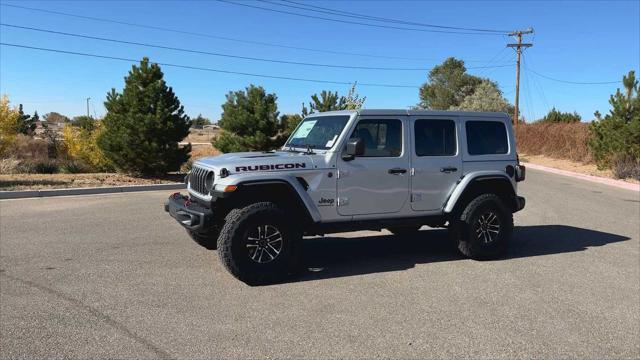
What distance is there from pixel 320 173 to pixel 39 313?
303cm

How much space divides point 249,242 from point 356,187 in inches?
55.2

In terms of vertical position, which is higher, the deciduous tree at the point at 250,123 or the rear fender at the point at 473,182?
the deciduous tree at the point at 250,123

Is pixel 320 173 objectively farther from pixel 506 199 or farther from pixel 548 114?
pixel 548 114

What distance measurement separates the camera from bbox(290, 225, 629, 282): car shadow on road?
6.17 m

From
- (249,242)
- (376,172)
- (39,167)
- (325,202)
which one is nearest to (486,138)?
(376,172)

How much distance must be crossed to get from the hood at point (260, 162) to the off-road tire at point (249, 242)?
0.40 m

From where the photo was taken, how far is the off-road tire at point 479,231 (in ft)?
21.3

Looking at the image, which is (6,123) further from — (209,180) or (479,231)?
(479,231)

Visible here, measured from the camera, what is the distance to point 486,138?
686 cm

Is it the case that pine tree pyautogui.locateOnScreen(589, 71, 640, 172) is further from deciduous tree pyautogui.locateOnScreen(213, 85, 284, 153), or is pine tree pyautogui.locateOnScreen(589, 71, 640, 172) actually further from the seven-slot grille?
the seven-slot grille

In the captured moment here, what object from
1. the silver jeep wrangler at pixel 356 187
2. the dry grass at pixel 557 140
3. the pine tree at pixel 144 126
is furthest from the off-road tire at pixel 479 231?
the dry grass at pixel 557 140

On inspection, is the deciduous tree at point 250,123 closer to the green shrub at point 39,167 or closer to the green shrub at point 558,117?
the green shrub at point 39,167

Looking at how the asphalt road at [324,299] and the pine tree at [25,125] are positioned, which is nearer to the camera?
the asphalt road at [324,299]

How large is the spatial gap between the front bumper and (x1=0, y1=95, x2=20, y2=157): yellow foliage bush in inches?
579
